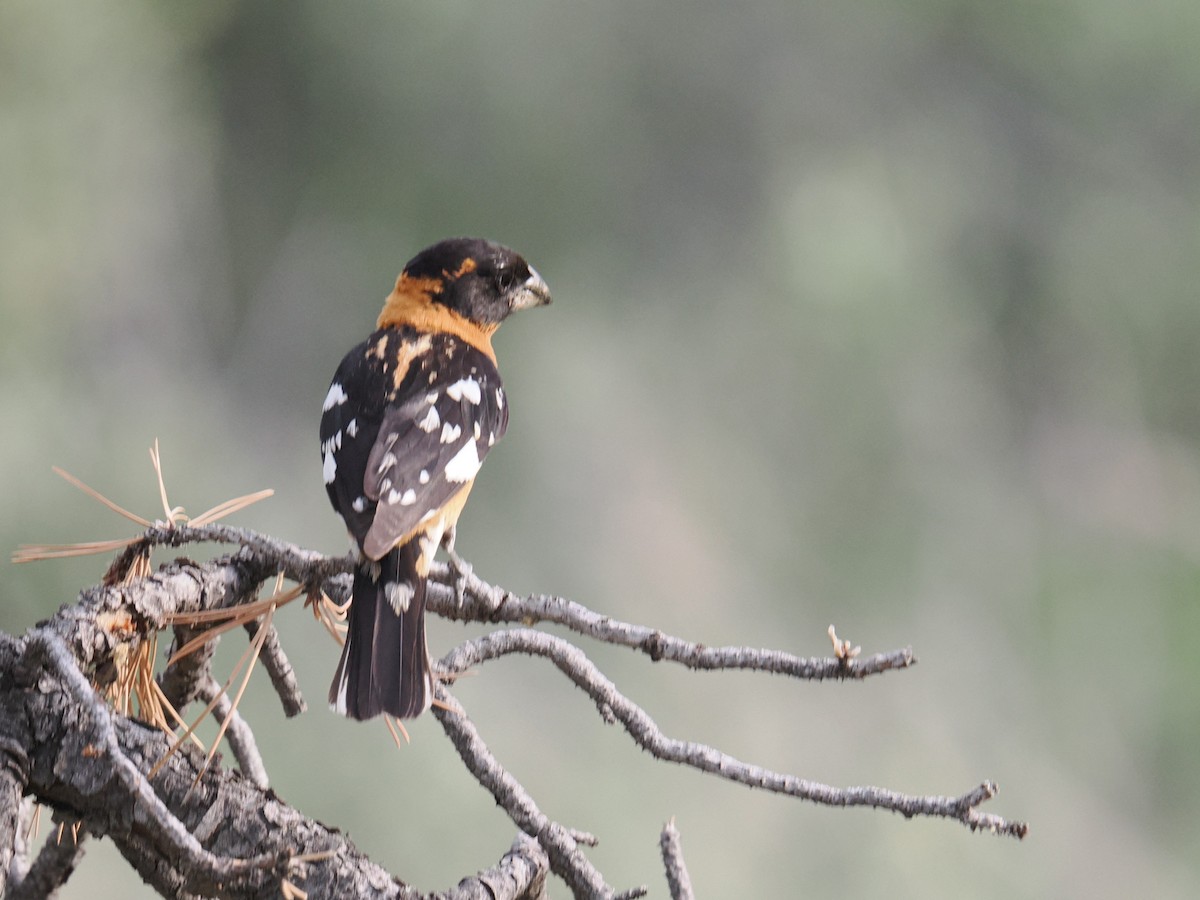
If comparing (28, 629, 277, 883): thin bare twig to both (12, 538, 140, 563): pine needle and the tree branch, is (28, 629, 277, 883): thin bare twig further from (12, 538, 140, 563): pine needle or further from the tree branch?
(12, 538, 140, 563): pine needle

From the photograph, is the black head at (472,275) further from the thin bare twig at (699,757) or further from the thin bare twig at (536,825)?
the thin bare twig at (536,825)

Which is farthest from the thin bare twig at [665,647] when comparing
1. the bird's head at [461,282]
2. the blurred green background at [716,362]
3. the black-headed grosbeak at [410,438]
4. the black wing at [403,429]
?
the blurred green background at [716,362]

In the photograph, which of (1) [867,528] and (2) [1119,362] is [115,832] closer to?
(1) [867,528]

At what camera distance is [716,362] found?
5.18 meters

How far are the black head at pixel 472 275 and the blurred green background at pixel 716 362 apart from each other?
200cm

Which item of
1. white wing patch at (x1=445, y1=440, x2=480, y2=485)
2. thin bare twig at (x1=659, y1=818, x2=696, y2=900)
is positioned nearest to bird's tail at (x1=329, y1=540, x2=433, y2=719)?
white wing patch at (x1=445, y1=440, x2=480, y2=485)

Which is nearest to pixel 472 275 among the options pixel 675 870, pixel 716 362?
pixel 675 870

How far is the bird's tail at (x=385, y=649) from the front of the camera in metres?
1.18

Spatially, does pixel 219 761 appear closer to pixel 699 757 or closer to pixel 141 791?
pixel 141 791

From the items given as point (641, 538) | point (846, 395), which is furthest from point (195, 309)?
point (846, 395)

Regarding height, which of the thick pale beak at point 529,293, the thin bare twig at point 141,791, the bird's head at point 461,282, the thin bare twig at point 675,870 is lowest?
the thin bare twig at point 141,791

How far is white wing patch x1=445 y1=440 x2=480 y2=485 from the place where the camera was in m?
1.48

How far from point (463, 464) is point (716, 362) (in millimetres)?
3743

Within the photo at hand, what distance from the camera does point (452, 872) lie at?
3.74 meters
